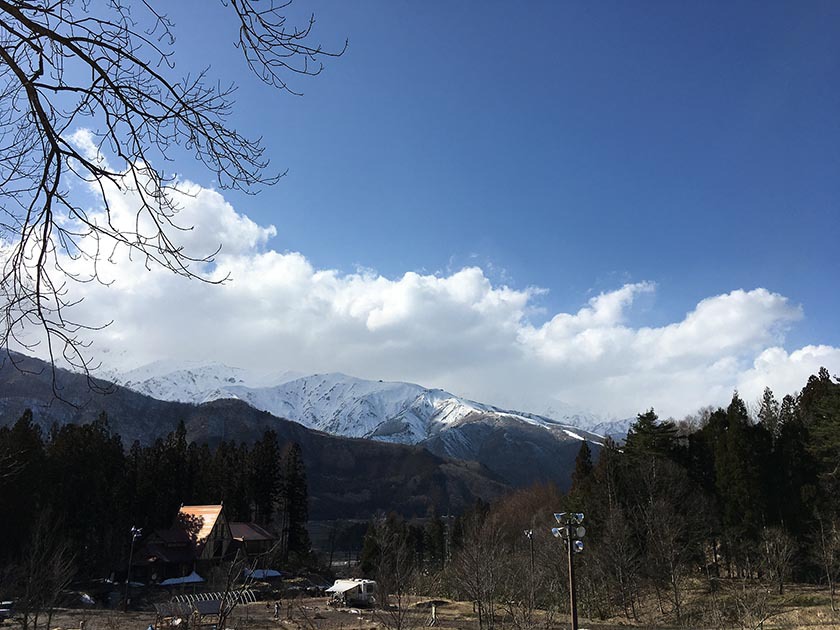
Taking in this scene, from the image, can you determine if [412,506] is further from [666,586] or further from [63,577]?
[63,577]

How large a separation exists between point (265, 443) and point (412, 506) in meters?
98.2

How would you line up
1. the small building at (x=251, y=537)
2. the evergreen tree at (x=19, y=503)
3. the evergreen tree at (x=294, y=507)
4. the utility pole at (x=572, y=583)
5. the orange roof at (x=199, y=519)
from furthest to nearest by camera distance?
the evergreen tree at (x=294, y=507) → the small building at (x=251, y=537) → the orange roof at (x=199, y=519) → the evergreen tree at (x=19, y=503) → the utility pole at (x=572, y=583)

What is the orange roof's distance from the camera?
43500mm

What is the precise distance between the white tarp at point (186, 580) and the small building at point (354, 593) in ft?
36.5

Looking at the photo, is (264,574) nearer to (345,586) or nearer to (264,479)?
(345,586)

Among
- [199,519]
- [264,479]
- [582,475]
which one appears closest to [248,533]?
[199,519]

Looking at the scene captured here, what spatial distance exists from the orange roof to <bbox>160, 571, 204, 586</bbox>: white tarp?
2428 millimetres

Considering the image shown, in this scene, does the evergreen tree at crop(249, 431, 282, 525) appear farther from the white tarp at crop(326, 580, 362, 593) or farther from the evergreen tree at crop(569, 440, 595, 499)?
the evergreen tree at crop(569, 440, 595, 499)

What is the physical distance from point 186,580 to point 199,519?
5.10m

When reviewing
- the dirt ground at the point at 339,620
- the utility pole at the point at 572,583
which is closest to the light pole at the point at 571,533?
the utility pole at the point at 572,583

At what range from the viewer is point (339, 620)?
90.2ft

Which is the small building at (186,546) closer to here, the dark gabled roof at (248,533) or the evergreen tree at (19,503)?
the dark gabled roof at (248,533)

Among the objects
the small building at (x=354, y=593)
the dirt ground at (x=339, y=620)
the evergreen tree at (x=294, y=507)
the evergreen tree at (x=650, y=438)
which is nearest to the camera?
the dirt ground at (x=339, y=620)

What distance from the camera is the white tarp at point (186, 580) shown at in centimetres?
3988
